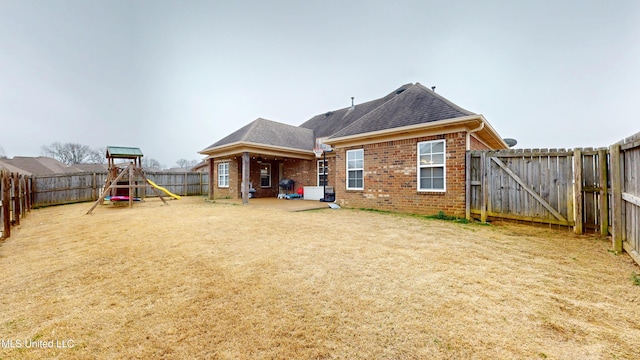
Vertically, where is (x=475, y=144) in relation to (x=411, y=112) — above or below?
below

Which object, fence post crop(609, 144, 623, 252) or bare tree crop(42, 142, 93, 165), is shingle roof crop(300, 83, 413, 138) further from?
bare tree crop(42, 142, 93, 165)

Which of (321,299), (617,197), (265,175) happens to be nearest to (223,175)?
(265,175)

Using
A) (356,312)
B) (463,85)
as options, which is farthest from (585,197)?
(463,85)

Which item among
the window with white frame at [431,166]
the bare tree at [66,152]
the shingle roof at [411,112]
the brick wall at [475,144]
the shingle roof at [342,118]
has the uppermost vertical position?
the bare tree at [66,152]

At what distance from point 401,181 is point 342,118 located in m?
8.89

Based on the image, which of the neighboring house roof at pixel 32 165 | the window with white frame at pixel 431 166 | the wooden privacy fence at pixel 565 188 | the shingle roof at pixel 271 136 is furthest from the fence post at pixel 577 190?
the neighboring house roof at pixel 32 165

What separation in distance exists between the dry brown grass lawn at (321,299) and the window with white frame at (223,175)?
10.6 meters

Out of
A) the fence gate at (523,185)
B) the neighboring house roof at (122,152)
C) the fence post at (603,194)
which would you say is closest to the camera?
the fence post at (603,194)

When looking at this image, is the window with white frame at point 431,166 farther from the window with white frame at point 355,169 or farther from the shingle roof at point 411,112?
the window with white frame at point 355,169

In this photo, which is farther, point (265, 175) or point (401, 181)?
point (265, 175)

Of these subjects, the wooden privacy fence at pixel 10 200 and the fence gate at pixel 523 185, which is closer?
the wooden privacy fence at pixel 10 200

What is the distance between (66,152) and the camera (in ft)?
147

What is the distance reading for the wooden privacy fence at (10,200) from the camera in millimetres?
5209

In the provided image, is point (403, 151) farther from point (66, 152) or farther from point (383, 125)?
point (66, 152)
